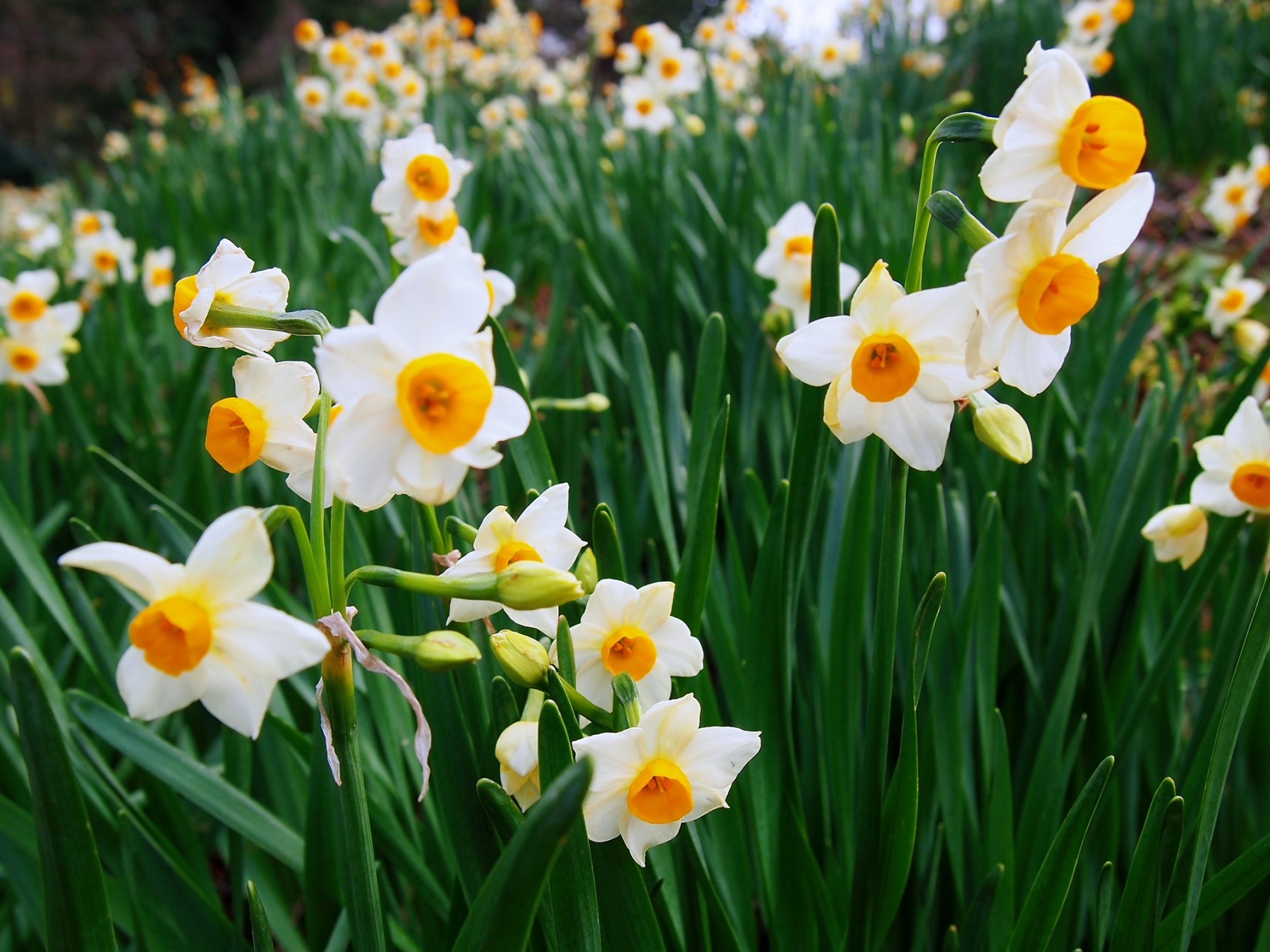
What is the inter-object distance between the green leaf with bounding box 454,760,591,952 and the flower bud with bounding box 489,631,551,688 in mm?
118

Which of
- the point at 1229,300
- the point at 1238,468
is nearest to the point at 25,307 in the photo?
the point at 1238,468

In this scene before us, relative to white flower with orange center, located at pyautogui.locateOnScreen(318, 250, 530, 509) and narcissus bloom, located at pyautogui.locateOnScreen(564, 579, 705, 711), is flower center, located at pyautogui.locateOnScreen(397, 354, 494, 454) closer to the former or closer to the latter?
white flower with orange center, located at pyautogui.locateOnScreen(318, 250, 530, 509)

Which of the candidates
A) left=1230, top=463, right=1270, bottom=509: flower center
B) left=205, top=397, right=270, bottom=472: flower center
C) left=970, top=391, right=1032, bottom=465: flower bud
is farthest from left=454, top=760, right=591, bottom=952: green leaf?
left=1230, top=463, right=1270, bottom=509: flower center

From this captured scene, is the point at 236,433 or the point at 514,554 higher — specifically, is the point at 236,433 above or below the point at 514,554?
above

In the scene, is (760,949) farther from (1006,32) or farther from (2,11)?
(2,11)

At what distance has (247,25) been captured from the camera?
678 inches

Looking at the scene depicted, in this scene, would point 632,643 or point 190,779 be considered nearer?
point 632,643

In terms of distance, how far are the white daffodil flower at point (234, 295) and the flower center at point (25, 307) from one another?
1.58m

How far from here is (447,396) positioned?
0.53 m

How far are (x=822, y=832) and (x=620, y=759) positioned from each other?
504 mm

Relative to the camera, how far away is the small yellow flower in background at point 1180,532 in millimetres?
1076

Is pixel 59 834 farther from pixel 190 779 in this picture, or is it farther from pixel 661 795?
pixel 661 795

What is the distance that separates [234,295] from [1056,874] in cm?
80

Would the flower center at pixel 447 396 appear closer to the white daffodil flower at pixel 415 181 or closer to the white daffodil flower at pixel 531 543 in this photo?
the white daffodil flower at pixel 531 543
